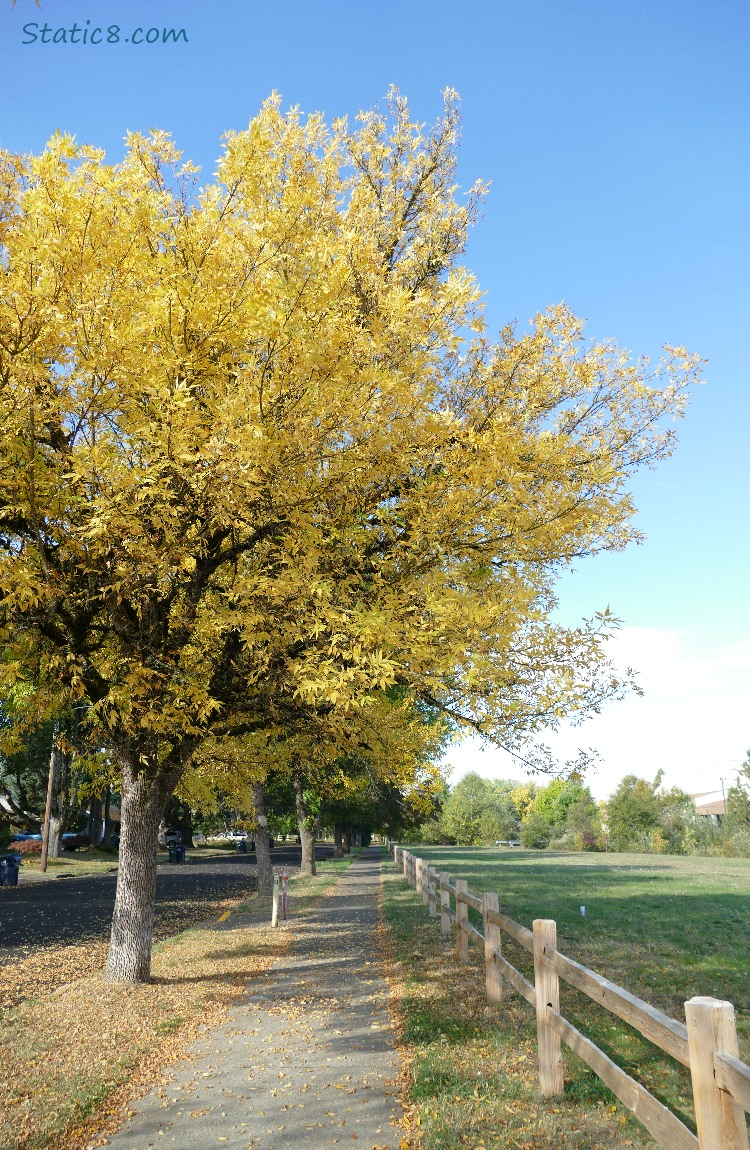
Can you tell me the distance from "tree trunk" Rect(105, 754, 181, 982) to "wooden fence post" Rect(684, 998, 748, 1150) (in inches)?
305

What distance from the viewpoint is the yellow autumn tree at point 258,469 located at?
695 cm

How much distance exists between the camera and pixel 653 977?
392 inches

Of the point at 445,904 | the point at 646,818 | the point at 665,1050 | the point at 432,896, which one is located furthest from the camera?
the point at 646,818

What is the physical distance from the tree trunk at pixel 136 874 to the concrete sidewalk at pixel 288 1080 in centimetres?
154

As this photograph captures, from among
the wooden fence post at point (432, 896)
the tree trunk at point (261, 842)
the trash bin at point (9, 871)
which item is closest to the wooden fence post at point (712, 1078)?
the wooden fence post at point (432, 896)

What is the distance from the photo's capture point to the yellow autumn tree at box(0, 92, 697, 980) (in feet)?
22.8

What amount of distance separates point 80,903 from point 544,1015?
66.6ft

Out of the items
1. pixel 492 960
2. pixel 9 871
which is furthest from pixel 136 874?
pixel 9 871

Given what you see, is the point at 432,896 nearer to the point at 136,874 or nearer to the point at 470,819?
the point at 136,874

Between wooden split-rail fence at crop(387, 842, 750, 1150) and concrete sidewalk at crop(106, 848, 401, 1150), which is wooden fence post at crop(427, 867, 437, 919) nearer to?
concrete sidewalk at crop(106, 848, 401, 1150)

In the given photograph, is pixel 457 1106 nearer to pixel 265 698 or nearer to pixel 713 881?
pixel 265 698

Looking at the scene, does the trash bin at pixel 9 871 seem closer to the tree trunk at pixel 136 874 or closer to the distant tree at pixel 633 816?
the tree trunk at pixel 136 874

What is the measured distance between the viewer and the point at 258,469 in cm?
728

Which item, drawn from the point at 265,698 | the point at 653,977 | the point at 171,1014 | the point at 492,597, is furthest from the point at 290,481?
the point at 653,977
